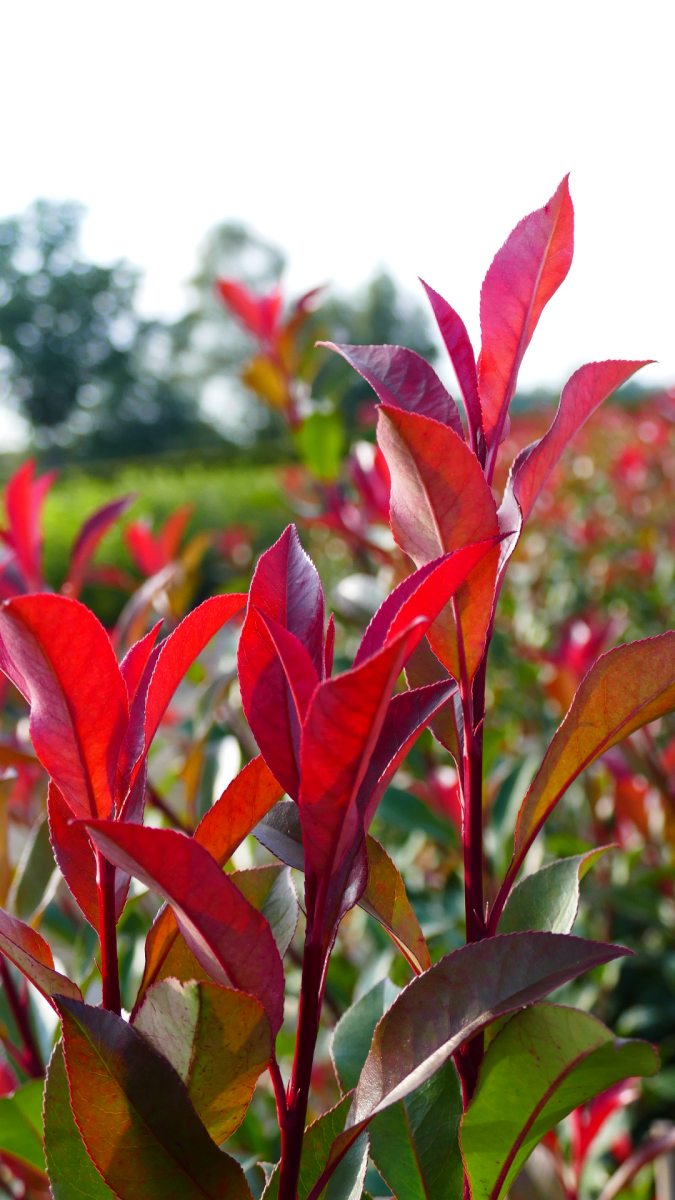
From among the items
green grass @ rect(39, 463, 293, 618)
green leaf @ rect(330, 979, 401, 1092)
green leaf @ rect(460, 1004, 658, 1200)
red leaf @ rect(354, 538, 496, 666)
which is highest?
red leaf @ rect(354, 538, 496, 666)

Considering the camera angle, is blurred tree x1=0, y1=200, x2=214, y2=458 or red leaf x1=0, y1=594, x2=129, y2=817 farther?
blurred tree x1=0, y1=200, x2=214, y2=458

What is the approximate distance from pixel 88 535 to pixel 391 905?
3.22 ft

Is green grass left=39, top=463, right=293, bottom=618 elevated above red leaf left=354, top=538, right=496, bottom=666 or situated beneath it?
situated beneath

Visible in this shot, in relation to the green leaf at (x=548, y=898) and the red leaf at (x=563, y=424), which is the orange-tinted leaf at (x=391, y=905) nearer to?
the green leaf at (x=548, y=898)

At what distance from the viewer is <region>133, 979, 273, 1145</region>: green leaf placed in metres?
0.39

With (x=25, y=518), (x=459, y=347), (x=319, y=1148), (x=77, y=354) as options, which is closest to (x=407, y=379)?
(x=459, y=347)

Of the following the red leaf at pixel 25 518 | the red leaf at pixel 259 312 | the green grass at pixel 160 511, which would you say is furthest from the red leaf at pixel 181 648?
the green grass at pixel 160 511

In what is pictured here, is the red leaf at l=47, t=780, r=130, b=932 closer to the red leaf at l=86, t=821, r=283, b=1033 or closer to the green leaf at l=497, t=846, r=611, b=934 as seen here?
the red leaf at l=86, t=821, r=283, b=1033

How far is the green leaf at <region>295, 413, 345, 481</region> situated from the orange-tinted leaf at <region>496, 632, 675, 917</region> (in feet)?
5.64

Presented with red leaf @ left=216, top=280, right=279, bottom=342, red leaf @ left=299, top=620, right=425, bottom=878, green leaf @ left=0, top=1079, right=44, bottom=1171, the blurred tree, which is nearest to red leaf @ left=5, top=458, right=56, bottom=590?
green leaf @ left=0, top=1079, right=44, bottom=1171

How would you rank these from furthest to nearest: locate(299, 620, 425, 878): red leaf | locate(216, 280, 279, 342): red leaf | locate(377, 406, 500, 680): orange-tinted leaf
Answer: locate(216, 280, 279, 342): red leaf < locate(377, 406, 500, 680): orange-tinted leaf < locate(299, 620, 425, 878): red leaf

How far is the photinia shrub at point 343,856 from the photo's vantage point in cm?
39

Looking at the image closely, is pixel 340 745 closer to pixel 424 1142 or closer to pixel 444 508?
pixel 444 508

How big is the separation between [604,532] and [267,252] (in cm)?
5168
